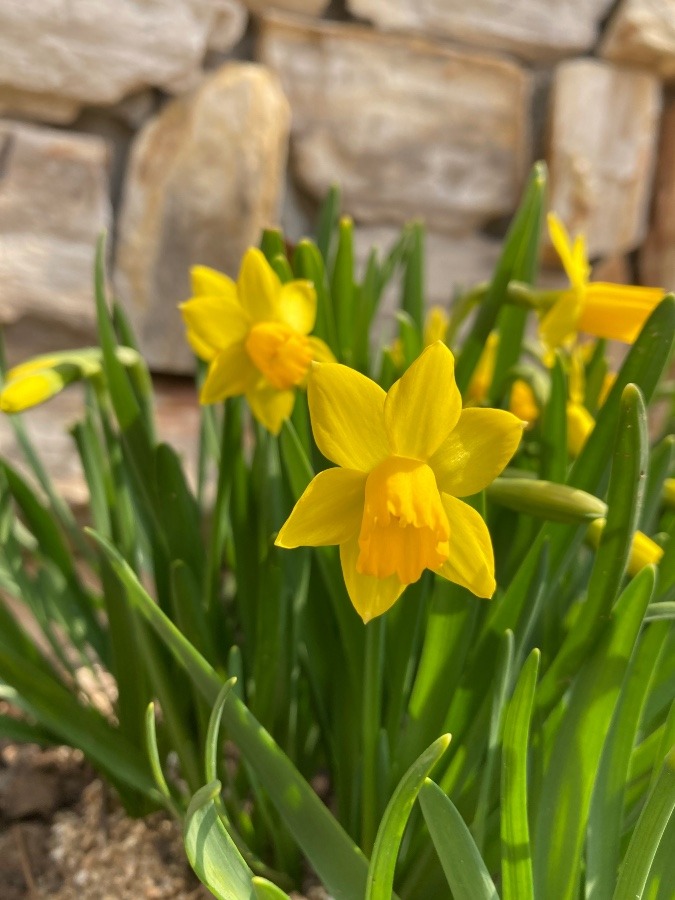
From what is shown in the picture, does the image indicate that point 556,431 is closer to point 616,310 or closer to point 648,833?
point 616,310

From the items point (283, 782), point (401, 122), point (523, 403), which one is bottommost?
point (283, 782)

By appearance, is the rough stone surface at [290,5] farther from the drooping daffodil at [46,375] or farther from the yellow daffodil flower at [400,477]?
the yellow daffodil flower at [400,477]

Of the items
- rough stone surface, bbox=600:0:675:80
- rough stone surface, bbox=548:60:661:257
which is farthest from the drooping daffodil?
rough stone surface, bbox=600:0:675:80

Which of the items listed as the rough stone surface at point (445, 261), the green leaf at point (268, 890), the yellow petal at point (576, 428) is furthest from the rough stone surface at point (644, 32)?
the green leaf at point (268, 890)

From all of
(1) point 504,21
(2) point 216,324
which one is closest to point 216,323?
(2) point 216,324

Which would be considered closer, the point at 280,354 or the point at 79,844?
Result: the point at 280,354

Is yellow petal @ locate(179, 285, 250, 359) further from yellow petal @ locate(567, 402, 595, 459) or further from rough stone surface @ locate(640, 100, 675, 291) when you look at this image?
rough stone surface @ locate(640, 100, 675, 291)

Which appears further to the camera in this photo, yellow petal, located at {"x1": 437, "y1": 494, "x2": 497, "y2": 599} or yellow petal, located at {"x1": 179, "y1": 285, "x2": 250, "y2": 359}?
yellow petal, located at {"x1": 179, "y1": 285, "x2": 250, "y2": 359}

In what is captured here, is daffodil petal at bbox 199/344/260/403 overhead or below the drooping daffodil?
overhead
